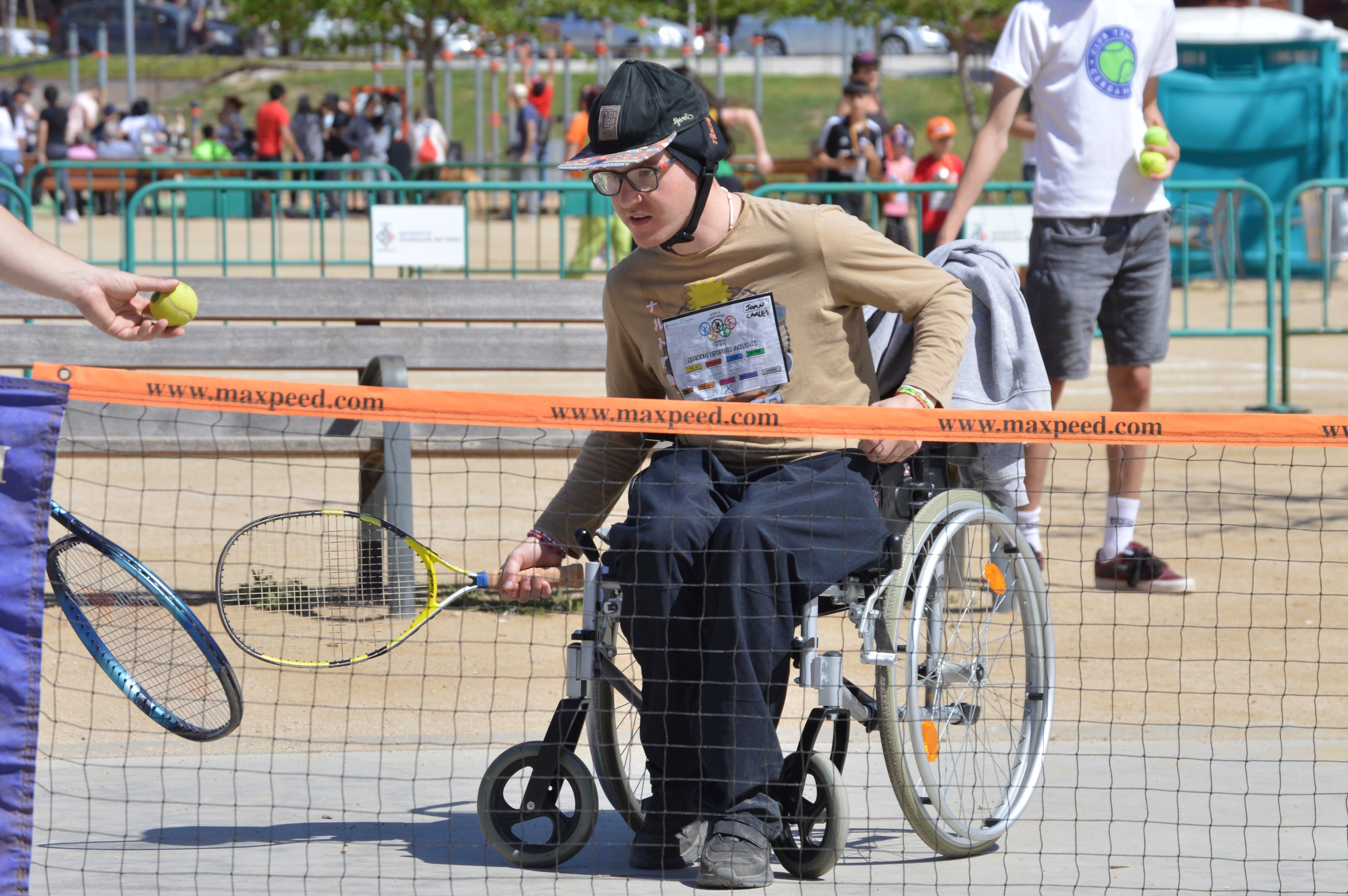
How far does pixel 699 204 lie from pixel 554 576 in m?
0.87

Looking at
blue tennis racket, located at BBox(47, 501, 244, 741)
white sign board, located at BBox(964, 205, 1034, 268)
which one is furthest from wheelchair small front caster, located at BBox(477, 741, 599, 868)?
white sign board, located at BBox(964, 205, 1034, 268)

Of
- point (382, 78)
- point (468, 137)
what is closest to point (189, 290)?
point (468, 137)

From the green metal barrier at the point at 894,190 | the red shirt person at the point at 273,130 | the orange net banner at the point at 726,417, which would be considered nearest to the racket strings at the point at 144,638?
the orange net banner at the point at 726,417

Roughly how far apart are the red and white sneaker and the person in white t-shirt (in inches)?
1.0

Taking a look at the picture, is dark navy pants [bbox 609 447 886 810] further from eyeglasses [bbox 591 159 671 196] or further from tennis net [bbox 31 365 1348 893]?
eyeglasses [bbox 591 159 671 196]

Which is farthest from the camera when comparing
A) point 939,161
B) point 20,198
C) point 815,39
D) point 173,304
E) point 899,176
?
point 815,39

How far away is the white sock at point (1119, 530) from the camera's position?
5660mm

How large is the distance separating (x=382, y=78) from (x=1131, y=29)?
3712cm

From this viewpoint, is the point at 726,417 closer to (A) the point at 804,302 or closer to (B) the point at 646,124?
(A) the point at 804,302

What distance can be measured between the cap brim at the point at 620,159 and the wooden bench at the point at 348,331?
2566 millimetres

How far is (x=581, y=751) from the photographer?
4.65 metres

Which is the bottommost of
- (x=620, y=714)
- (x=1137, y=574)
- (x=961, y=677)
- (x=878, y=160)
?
(x=620, y=714)

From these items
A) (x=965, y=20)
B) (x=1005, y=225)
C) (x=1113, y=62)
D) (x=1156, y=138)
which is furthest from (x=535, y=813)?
(x=965, y=20)

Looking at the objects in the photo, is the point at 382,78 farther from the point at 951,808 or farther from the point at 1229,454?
the point at 951,808
